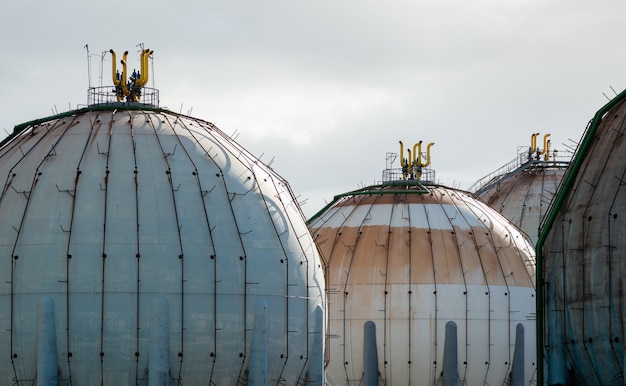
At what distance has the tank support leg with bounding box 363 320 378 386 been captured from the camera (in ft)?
307

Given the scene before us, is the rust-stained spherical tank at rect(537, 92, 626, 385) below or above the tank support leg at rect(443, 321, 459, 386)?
above

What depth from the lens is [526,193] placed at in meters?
124

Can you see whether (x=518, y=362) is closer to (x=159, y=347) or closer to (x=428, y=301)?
(x=428, y=301)

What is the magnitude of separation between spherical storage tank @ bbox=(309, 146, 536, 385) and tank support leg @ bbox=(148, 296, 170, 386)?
23.6m

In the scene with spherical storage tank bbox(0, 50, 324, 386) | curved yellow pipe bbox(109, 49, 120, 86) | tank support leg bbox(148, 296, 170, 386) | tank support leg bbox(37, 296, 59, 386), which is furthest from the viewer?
curved yellow pipe bbox(109, 49, 120, 86)

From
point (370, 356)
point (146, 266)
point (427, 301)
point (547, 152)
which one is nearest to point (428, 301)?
point (427, 301)

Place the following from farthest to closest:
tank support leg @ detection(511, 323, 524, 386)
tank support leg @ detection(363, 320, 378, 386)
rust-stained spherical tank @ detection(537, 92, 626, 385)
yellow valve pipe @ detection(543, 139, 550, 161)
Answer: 1. yellow valve pipe @ detection(543, 139, 550, 161)
2. tank support leg @ detection(511, 323, 524, 386)
3. tank support leg @ detection(363, 320, 378, 386)
4. rust-stained spherical tank @ detection(537, 92, 626, 385)

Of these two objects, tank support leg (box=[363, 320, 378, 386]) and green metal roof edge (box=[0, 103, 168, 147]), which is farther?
tank support leg (box=[363, 320, 378, 386])

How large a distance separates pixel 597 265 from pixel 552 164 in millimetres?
59648

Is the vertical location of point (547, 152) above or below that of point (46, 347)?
above

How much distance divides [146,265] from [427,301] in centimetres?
2754

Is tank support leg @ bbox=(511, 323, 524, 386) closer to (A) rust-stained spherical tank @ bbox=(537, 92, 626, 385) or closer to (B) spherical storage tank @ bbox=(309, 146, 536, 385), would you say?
(B) spherical storage tank @ bbox=(309, 146, 536, 385)

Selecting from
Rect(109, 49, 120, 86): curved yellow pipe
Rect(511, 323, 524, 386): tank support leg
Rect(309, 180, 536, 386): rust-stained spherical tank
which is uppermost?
Rect(109, 49, 120, 86): curved yellow pipe

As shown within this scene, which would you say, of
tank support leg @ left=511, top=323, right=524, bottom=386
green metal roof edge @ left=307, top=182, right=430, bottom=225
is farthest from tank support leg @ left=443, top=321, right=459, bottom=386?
green metal roof edge @ left=307, top=182, right=430, bottom=225
